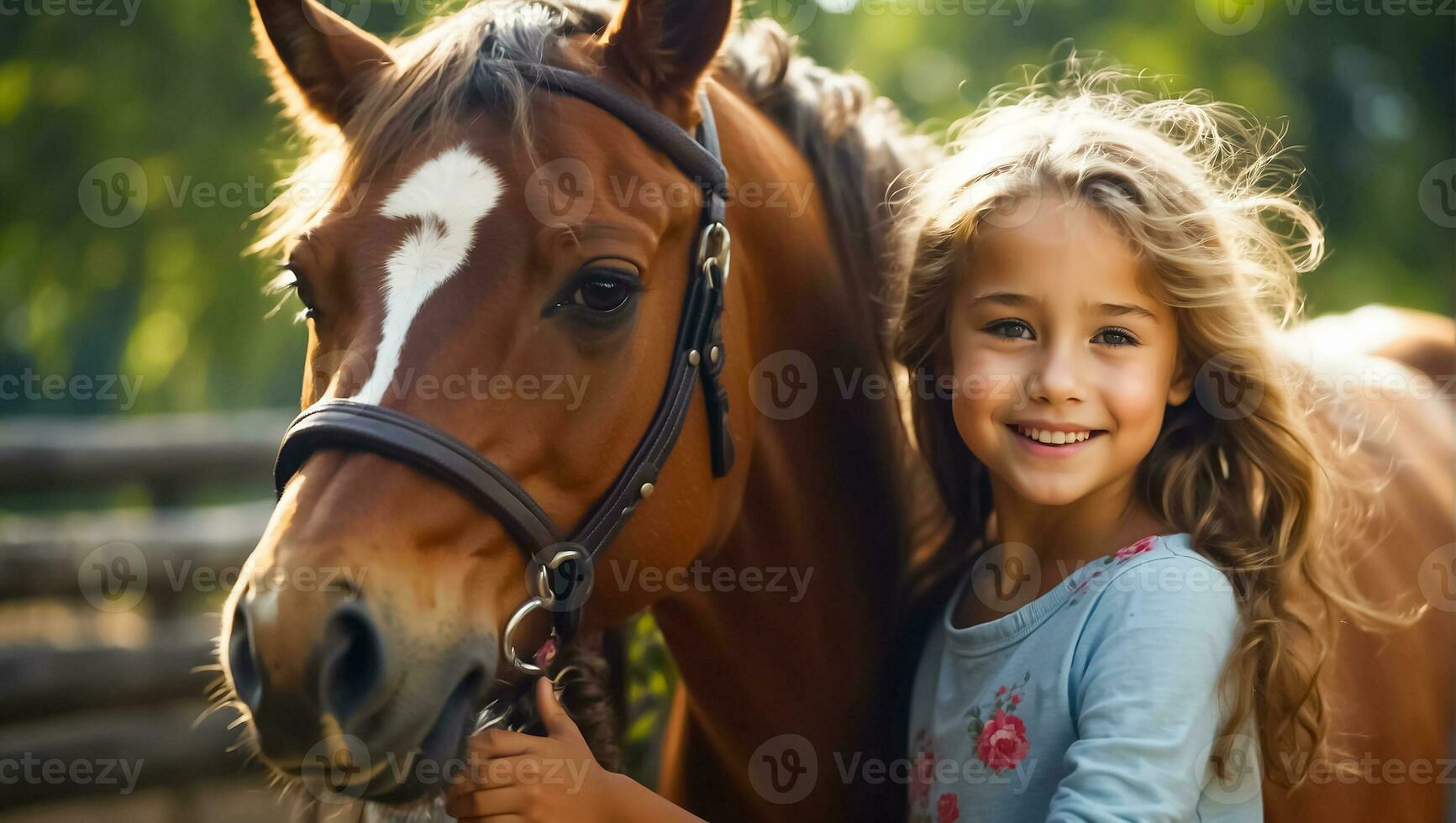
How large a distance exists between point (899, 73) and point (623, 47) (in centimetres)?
450

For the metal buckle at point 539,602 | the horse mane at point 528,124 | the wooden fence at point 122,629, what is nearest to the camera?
the metal buckle at point 539,602

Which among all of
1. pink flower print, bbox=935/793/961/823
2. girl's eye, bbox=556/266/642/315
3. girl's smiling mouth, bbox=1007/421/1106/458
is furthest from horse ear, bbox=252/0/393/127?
pink flower print, bbox=935/793/961/823

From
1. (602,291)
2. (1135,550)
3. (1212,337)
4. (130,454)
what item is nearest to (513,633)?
(602,291)

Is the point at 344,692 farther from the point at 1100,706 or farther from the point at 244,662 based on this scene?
the point at 1100,706

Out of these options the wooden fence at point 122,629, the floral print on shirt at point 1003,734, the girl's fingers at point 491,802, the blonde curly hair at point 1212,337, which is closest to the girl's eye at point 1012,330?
the blonde curly hair at point 1212,337

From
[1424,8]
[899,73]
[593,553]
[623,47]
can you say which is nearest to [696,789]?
[593,553]

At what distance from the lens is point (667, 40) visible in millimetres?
1696

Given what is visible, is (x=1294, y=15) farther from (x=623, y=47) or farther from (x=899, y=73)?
(x=623, y=47)

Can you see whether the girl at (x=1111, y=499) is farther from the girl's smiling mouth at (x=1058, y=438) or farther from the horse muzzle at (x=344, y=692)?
the horse muzzle at (x=344, y=692)

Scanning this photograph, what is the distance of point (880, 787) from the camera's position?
6.47 feet

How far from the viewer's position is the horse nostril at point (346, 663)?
1.20 meters

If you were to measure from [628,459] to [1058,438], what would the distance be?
64 centimetres

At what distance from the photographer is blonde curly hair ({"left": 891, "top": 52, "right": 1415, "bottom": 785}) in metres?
1.57

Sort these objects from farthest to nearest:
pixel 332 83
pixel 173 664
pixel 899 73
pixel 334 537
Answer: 1. pixel 899 73
2. pixel 173 664
3. pixel 332 83
4. pixel 334 537
